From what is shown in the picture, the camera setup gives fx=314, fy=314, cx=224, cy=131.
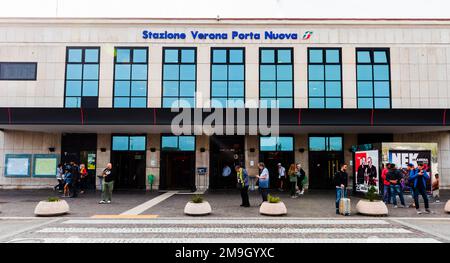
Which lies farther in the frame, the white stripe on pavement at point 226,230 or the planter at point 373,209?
the planter at point 373,209

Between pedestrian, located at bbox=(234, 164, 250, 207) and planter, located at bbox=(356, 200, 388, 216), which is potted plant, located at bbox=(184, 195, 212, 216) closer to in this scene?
pedestrian, located at bbox=(234, 164, 250, 207)

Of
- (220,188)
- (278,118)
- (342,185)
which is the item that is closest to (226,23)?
(278,118)

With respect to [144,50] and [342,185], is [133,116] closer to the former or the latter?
[144,50]

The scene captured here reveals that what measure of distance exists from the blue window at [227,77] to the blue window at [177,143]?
2.84 m

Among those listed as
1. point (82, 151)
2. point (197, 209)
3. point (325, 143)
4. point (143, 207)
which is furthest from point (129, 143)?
point (325, 143)

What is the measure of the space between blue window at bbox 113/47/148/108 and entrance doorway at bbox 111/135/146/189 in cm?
242

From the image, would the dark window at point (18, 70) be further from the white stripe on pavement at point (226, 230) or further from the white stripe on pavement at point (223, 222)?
the white stripe on pavement at point (226, 230)

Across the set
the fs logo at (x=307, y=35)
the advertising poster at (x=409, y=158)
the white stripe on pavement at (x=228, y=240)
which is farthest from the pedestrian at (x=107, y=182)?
the fs logo at (x=307, y=35)

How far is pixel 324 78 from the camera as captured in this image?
67.8 feet

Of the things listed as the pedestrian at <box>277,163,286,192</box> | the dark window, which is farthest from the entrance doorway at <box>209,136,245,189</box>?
the dark window

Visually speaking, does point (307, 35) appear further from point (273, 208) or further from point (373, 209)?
point (273, 208)

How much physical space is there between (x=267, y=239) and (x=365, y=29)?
60.3 ft

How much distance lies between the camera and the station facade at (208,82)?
20.4 meters

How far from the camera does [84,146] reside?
20.8 m
